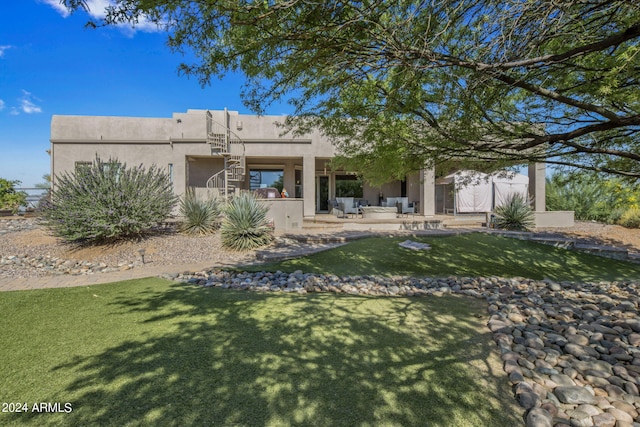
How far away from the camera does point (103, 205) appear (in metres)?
8.30

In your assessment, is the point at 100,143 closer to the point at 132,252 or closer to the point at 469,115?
the point at 132,252

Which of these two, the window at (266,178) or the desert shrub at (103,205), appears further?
the window at (266,178)

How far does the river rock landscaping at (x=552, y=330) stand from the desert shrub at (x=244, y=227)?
2168 mm

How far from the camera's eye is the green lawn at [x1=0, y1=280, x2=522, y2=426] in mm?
1988

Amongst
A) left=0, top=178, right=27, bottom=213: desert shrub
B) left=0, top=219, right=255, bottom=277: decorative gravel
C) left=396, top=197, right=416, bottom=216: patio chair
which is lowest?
left=0, top=219, right=255, bottom=277: decorative gravel

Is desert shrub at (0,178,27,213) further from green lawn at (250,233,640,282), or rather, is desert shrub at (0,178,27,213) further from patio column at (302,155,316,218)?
green lawn at (250,233,640,282)

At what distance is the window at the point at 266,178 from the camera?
57.7 feet

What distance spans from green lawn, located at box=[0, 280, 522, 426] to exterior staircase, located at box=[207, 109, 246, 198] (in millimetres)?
9625

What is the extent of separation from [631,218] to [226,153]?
17.9 meters

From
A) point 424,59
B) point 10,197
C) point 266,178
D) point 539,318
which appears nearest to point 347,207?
point 266,178

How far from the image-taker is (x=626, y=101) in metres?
4.14

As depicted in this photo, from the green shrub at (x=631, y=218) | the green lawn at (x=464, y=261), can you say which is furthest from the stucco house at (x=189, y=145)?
the green lawn at (x=464, y=261)

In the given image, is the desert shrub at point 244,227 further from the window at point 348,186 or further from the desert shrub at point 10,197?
the desert shrub at point 10,197

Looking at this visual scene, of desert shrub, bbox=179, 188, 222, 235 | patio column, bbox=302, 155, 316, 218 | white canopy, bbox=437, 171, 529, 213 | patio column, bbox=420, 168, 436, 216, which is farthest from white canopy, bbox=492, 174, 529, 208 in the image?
desert shrub, bbox=179, 188, 222, 235
